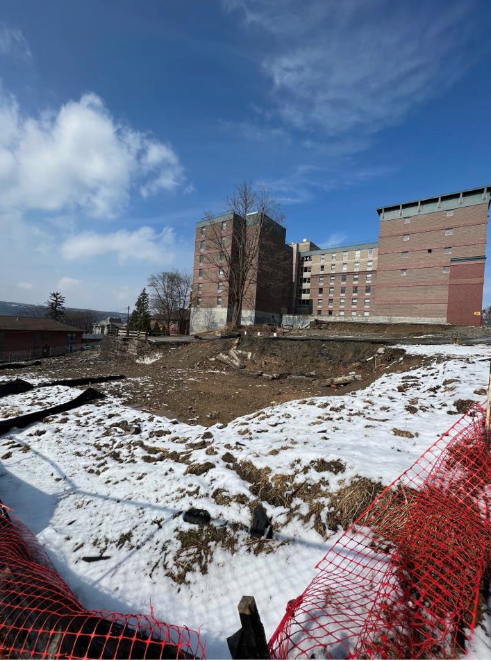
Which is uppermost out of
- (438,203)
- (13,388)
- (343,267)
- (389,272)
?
(438,203)

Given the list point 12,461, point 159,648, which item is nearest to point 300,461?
point 159,648

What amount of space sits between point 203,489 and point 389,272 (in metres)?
45.1

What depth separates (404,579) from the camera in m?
2.57

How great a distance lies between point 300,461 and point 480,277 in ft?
143

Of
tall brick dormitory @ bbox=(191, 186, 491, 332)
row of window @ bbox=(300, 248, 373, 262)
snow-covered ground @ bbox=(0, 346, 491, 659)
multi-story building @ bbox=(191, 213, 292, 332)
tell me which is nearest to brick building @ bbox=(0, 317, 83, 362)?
multi-story building @ bbox=(191, 213, 292, 332)

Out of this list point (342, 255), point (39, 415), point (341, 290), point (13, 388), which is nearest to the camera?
point (39, 415)

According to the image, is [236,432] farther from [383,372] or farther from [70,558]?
[383,372]

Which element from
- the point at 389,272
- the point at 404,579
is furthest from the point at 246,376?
the point at 389,272

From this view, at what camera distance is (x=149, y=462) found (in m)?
5.50

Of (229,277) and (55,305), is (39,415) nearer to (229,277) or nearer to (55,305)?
(229,277)

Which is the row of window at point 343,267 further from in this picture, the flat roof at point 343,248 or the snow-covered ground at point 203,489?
the snow-covered ground at point 203,489

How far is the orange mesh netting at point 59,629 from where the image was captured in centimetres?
216

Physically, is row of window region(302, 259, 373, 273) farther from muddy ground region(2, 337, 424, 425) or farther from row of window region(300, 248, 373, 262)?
muddy ground region(2, 337, 424, 425)

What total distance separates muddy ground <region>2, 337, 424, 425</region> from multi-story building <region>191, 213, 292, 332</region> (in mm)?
23697
